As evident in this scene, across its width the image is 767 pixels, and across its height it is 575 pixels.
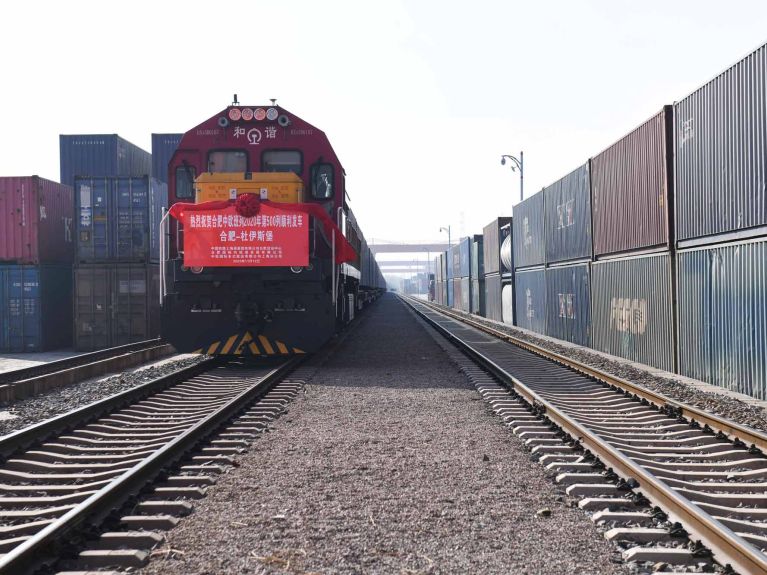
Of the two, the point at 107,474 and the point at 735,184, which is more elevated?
the point at 735,184

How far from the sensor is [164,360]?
13.8 metres

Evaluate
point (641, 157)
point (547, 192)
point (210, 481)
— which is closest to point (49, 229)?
point (547, 192)

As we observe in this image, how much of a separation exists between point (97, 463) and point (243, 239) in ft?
17.9

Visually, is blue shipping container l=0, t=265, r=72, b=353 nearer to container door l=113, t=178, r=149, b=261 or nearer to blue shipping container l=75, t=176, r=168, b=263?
blue shipping container l=75, t=176, r=168, b=263

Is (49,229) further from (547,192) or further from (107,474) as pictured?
(107,474)

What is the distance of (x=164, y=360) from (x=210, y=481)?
32.2 feet

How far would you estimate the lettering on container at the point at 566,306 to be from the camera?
16527 millimetres

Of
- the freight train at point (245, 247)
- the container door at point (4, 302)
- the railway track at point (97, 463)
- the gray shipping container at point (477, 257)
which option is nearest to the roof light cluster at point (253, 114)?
the freight train at point (245, 247)

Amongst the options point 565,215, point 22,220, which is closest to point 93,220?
point 22,220

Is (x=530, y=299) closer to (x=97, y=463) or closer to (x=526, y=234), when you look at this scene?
(x=526, y=234)

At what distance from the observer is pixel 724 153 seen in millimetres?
9242

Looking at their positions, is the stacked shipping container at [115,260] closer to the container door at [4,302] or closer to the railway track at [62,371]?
the container door at [4,302]

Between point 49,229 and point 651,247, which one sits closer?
point 651,247

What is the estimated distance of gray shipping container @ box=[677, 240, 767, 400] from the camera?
8.34 meters
